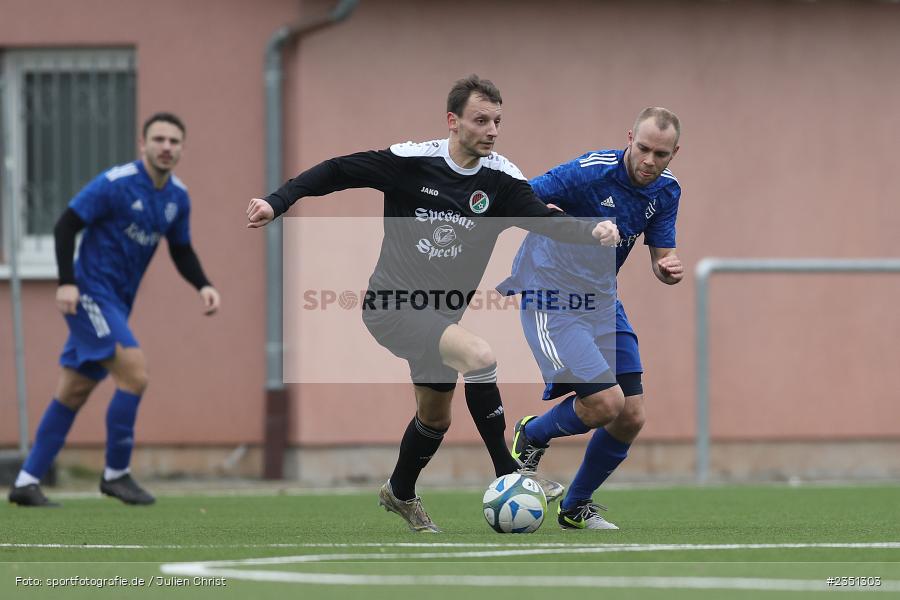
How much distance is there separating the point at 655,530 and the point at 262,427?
5702 millimetres

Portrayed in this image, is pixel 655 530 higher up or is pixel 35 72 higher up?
pixel 35 72

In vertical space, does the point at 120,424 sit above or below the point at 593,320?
below

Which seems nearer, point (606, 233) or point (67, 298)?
point (606, 233)

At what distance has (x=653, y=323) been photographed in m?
12.5

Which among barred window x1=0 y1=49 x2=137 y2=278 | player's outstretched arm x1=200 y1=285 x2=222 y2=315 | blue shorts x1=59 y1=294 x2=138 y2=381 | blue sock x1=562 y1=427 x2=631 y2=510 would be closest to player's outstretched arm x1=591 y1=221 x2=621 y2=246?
blue sock x1=562 y1=427 x2=631 y2=510

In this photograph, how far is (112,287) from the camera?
9.14 meters

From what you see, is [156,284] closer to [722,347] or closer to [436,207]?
[722,347]

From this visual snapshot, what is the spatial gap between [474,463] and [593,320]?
513 centimetres

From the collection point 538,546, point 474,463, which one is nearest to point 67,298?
point 538,546

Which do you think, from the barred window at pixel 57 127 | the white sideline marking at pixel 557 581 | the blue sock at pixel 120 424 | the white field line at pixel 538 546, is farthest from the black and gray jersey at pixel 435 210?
the barred window at pixel 57 127

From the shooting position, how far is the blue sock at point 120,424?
9.12 metres

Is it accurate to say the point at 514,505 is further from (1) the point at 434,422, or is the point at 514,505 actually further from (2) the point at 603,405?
(2) the point at 603,405

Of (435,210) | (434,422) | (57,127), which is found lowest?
(434,422)

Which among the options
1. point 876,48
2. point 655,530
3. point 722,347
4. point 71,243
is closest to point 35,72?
point 71,243
